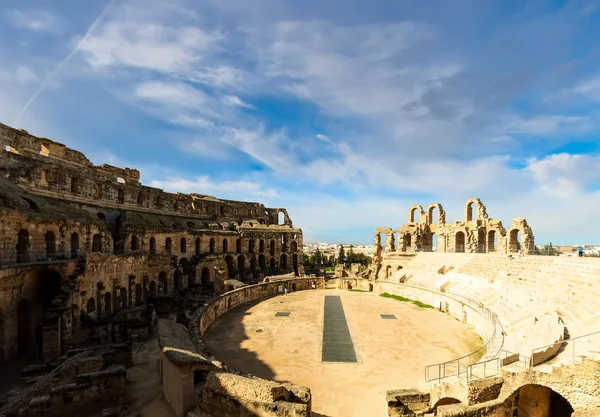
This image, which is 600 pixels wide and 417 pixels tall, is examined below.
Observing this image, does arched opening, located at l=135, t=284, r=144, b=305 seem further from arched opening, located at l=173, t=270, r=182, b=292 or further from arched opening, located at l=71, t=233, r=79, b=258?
arched opening, located at l=173, t=270, r=182, b=292

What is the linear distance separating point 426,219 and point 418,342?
25.9 metres

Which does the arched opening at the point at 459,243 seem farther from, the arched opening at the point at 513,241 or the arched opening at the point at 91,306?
the arched opening at the point at 91,306

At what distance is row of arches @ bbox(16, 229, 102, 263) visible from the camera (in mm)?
15398

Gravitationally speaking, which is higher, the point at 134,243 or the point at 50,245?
the point at 50,245

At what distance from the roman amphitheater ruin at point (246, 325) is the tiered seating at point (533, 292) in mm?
101

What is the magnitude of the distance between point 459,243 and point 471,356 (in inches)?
1002

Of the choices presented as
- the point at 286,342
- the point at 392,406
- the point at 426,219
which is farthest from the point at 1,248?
the point at 426,219

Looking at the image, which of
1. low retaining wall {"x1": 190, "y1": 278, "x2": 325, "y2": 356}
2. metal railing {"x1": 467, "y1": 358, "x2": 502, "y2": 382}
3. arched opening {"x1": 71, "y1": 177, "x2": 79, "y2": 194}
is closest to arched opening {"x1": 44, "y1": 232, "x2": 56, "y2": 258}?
low retaining wall {"x1": 190, "y1": 278, "x2": 325, "y2": 356}

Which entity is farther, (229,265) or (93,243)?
(229,265)

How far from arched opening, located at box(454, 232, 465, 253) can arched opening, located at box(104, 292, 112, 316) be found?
33502mm

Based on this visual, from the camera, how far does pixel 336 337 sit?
17.2 meters

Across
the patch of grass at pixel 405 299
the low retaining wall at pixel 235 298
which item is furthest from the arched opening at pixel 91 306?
the patch of grass at pixel 405 299

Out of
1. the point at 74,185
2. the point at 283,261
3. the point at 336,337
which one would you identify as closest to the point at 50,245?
the point at 74,185

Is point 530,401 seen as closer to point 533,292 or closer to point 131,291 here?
point 533,292
